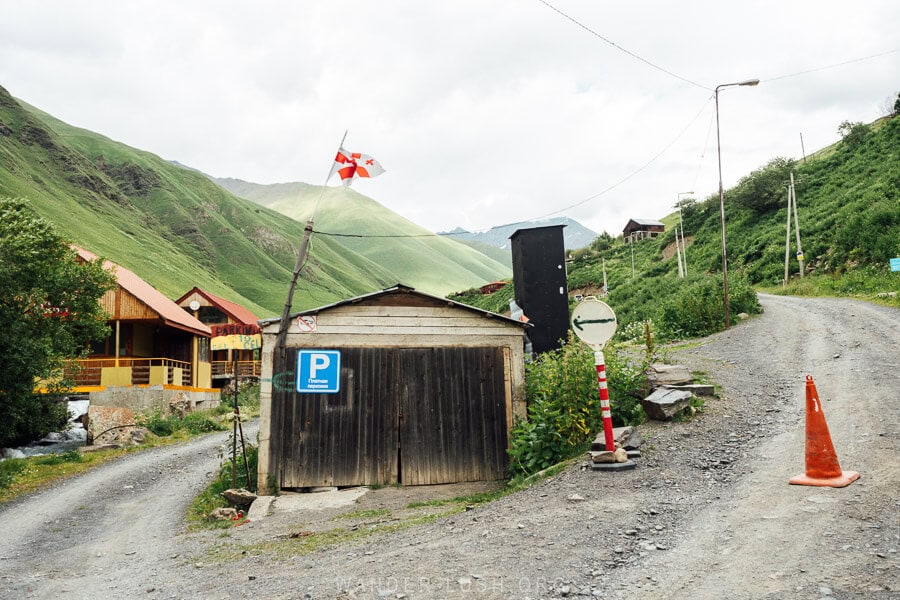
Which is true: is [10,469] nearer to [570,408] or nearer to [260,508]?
[260,508]

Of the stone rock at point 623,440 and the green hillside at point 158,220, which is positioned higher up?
the green hillside at point 158,220

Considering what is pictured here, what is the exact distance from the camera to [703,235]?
5359cm

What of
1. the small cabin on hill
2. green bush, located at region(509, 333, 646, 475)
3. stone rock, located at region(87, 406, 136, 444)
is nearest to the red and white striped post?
green bush, located at region(509, 333, 646, 475)

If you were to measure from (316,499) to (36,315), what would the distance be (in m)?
12.7

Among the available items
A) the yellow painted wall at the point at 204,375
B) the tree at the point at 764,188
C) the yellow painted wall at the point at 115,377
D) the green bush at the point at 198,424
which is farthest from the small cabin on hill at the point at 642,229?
the yellow painted wall at the point at 115,377

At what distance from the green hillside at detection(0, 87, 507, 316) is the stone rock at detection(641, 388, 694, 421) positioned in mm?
70851

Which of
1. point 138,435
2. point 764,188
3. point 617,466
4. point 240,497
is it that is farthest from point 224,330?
point 764,188

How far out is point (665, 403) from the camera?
388 inches

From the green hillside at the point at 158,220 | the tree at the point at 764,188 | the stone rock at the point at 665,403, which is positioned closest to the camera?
the stone rock at the point at 665,403

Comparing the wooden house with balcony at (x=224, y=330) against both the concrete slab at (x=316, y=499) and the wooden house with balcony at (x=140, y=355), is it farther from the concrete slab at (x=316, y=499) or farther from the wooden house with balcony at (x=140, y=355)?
the concrete slab at (x=316, y=499)

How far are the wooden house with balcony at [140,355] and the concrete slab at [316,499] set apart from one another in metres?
15.6

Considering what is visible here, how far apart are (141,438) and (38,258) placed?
7.68 metres

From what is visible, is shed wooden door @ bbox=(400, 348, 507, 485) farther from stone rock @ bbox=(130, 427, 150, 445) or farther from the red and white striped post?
stone rock @ bbox=(130, 427, 150, 445)

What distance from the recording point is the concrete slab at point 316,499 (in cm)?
1006
